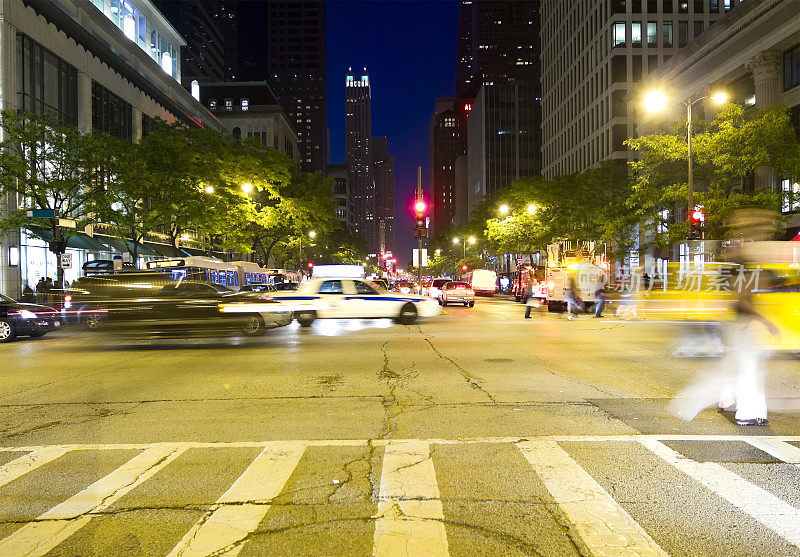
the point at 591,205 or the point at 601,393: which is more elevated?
the point at 591,205

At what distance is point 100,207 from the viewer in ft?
93.4

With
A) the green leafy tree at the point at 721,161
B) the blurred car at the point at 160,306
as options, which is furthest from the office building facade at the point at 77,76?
the green leafy tree at the point at 721,161

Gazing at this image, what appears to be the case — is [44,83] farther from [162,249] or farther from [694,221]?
[694,221]

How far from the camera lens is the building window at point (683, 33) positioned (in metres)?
65.8

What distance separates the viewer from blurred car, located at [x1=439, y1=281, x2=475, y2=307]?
35.6m

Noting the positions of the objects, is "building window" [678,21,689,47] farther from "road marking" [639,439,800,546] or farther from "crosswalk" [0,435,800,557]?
"road marking" [639,439,800,546]

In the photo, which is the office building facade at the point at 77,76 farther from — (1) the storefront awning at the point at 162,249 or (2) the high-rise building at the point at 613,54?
(2) the high-rise building at the point at 613,54

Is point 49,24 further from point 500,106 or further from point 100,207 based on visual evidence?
point 500,106

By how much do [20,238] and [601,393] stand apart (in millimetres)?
32894

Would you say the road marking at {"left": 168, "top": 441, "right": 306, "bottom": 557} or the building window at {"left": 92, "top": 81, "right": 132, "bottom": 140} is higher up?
the building window at {"left": 92, "top": 81, "right": 132, "bottom": 140}

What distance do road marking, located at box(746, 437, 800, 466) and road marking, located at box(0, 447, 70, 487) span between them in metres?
6.58

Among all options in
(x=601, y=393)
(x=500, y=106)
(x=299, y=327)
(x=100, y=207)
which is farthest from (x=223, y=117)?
(x=601, y=393)

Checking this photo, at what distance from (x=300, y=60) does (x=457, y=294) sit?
180 meters

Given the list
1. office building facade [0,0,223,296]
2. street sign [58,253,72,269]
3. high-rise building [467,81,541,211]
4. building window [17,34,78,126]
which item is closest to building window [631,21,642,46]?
office building facade [0,0,223,296]
